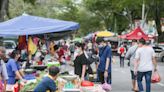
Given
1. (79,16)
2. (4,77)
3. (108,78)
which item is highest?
(4,77)

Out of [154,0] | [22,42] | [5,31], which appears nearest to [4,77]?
[5,31]

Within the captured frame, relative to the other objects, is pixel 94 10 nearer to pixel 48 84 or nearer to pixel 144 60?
pixel 144 60

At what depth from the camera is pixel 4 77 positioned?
1053 centimetres

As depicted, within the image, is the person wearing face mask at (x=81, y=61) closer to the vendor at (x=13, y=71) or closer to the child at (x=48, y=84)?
the vendor at (x=13, y=71)

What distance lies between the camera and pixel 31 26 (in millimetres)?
13445

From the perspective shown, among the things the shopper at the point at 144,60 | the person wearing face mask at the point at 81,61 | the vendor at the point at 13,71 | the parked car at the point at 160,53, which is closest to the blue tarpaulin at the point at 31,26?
the person wearing face mask at the point at 81,61

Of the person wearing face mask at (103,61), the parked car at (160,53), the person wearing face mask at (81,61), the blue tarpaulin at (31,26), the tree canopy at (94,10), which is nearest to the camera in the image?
the person wearing face mask at (81,61)

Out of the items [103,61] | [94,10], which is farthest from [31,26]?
[94,10]

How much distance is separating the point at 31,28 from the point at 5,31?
0.71 meters

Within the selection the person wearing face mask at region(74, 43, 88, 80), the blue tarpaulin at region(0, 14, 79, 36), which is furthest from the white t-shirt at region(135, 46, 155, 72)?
the blue tarpaulin at region(0, 14, 79, 36)

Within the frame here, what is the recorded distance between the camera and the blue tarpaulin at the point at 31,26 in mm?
13000

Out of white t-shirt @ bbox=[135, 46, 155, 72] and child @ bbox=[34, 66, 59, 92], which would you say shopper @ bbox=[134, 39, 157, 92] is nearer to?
white t-shirt @ bbox=[135, 46, 155, 72]

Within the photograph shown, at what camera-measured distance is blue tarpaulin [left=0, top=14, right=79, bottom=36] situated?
13000 millimetres

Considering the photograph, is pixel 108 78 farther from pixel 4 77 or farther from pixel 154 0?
pixel 154 0
